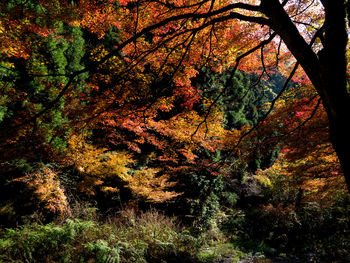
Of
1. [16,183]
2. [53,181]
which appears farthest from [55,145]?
[16,183]

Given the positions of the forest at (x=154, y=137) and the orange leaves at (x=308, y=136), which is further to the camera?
the orange leaves at (x=308, y=136)

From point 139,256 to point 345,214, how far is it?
22.3 feet

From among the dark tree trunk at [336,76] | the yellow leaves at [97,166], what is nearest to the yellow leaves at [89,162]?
the yellow leaves at [97,166]

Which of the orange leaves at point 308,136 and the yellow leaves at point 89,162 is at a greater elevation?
the yellow leaves at point 89,162

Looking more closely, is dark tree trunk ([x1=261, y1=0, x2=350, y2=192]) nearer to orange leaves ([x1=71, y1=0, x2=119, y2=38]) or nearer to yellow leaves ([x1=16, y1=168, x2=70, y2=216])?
orange leaves ([x1=71, y1=0, x2=119, y2=38])

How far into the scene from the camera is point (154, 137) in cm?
675

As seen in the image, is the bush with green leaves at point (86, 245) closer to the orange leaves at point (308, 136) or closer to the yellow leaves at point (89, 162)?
the yellow leaves at point (89, 162)

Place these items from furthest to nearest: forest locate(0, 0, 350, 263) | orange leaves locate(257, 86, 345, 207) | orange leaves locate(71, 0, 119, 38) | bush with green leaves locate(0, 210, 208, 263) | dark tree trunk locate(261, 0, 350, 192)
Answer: orange leaves locate(71, 0, 119, 38), orange leaves locate(257, 86, 345, 207), bush with green leaves locate(0, 210, 208, 263), forest locate(0, 0, 350, 263), dark tree trunk locate(261, 0, 350, 192)

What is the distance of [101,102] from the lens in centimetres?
588

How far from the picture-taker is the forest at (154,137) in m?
2.54

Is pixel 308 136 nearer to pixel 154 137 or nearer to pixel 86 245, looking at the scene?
pixel 154 137

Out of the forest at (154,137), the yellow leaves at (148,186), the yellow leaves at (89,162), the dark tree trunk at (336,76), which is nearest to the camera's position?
the dark tree trunk at (336,76)

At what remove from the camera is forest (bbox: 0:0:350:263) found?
2541mm

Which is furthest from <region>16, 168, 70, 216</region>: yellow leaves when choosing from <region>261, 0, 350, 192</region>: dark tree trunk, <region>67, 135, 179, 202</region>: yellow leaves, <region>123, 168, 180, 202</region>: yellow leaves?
<region>261, 0, 350, 192</region>: dark tree trunk
